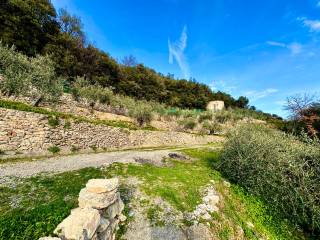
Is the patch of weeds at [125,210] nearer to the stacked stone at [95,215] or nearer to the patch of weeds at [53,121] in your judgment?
the stacked stone at [95,215]

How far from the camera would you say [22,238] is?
190 inches

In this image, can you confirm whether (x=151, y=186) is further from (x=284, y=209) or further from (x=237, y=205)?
(x=284, y=209)

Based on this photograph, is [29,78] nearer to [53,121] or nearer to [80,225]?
[53,121]

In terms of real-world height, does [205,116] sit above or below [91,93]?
below

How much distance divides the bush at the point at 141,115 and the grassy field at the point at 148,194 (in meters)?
19.3

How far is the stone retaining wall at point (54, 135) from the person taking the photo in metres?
13.9

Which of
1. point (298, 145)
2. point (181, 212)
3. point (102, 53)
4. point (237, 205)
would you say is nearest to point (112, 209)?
point (181, 212)

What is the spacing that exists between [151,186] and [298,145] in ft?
25.8

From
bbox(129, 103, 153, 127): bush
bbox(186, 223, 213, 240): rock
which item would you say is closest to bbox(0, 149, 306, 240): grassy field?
bbox(186, 223, 213, 240): rock

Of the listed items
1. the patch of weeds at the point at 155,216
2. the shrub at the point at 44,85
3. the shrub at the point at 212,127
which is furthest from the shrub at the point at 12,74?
the shrub at the point at 212,127

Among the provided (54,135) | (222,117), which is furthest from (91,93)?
(222,117)

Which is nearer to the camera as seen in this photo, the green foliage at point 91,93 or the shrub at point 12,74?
the shrub at point 12,74

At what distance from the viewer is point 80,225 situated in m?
4.68

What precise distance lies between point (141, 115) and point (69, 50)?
2101 cm
